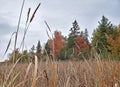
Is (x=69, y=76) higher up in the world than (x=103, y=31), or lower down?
lower down

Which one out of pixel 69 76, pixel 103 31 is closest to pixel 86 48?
pixel 69 76

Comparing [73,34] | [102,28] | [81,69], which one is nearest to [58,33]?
[73,34]

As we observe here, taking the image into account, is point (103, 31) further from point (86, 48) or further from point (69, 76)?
point (69, 76)

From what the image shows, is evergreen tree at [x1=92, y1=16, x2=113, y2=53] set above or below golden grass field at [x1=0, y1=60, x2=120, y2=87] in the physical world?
above

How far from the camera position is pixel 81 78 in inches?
130

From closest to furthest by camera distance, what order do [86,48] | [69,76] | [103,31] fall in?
1. [69,76]
2. [86,48]
3. [103,31]

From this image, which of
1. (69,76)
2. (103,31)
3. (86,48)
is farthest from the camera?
(103,31)

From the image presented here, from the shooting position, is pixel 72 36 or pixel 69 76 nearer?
pixel 69 76

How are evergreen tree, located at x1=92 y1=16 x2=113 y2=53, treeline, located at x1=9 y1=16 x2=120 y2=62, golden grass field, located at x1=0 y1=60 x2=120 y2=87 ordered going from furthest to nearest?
evergreen tree, located at x1=92 y1=16 x2=113 y2=53, treeline, located at x1=9 y1=16 x2=120 y2=62, golden grass field, located at x1=0 y1=60 x2=120 y2=87

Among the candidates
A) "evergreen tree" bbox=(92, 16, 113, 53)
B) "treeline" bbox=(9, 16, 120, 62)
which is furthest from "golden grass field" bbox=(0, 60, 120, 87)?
"evergreen tree" bbox=(92, 16, 113, 53)

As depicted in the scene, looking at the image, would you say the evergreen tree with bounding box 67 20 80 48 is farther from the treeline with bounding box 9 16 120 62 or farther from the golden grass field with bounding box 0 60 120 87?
the golden grass field with bounding box 0 60 120 87

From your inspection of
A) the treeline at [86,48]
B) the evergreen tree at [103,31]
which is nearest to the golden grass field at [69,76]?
the treeline at [86,48]

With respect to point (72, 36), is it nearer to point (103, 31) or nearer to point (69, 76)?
point (103, 31)

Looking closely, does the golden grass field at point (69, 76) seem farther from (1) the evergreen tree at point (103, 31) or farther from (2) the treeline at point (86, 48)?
(1) the evergreen tree at point (103, 31)
